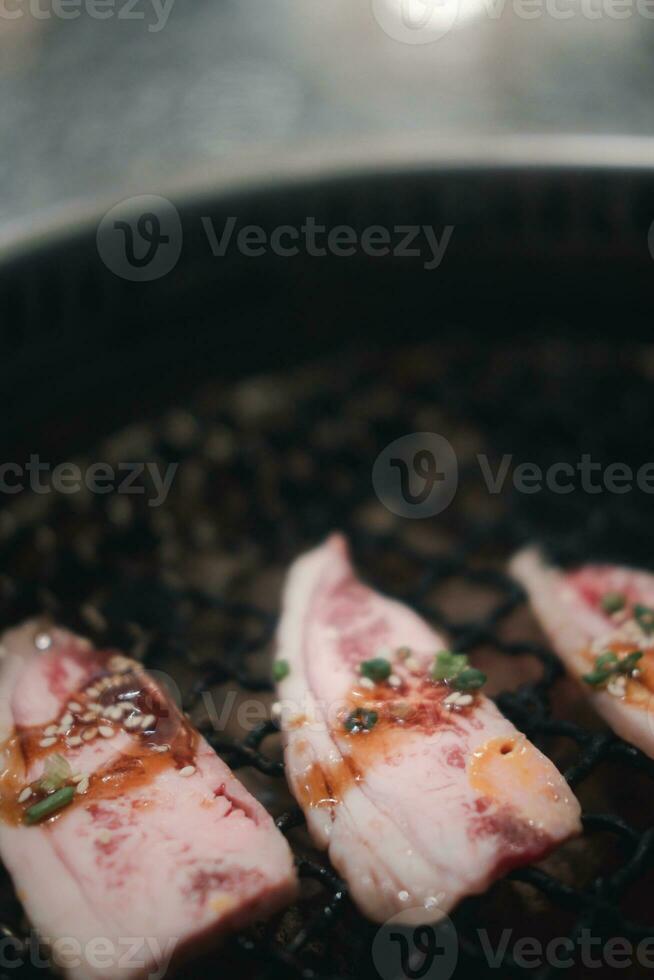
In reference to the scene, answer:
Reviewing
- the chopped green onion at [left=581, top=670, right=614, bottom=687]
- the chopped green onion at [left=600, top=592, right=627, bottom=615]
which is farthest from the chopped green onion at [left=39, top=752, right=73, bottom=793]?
the chopped green onion at [left=600, top=592, right=627, bottom=615]

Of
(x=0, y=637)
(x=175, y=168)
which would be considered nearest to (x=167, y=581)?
(x=0, y=637)

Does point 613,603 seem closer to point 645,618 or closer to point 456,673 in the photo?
point 645,618

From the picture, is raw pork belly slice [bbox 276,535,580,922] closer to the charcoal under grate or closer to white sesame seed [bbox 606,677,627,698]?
the charcoal under grate

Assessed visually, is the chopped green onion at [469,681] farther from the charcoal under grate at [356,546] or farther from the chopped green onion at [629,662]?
the chopped green onion at [629,662]

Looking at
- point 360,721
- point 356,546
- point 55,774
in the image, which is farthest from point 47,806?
point 356,546

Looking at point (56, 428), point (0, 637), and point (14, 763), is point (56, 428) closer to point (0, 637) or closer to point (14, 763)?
point (0, 637)

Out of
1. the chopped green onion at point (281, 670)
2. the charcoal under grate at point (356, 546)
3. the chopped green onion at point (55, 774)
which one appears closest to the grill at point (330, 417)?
the charcoal under grate at point (356, 546)
